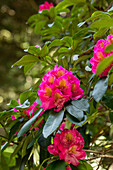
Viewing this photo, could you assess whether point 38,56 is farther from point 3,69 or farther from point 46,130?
point 3,69

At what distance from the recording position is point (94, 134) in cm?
93

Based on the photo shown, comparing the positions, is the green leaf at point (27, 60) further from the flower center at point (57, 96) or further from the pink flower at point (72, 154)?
the pink flower at point (72, 154)

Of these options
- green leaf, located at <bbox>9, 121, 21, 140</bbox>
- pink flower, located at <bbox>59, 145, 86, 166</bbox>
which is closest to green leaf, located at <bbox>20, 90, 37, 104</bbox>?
green leaf, located at <bbox>9, 121, 21, 140</bbox>

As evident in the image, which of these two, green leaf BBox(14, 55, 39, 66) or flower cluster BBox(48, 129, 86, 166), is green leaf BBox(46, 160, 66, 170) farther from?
green leaf BBox(14, 55, 39, 66)

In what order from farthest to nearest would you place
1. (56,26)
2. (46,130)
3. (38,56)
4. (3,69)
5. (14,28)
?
(14,28) → (3,69) → (56,26) → (38,56) → (46,130)

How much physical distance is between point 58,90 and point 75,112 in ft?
0.24

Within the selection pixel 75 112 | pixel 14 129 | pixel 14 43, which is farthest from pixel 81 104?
pixel 14 43

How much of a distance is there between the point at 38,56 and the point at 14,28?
166cm

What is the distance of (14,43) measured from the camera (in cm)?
209

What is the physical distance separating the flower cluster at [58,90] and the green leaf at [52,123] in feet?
0.06

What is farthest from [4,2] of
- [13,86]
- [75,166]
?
[75,166]

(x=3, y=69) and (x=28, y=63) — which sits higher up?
(x=3, y=69)

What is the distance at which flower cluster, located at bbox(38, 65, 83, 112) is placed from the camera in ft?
1.55

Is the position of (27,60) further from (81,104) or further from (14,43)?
(14,43)
